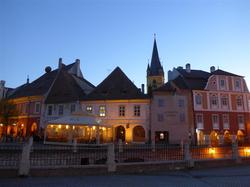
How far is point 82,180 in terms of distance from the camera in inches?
428

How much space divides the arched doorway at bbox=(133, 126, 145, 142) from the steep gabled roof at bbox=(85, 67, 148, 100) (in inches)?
160

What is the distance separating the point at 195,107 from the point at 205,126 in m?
2.98

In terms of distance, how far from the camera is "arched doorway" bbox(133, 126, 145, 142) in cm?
3216

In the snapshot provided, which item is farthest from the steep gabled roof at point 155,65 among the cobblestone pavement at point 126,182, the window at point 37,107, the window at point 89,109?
the cobblestone pavement at point 126,182

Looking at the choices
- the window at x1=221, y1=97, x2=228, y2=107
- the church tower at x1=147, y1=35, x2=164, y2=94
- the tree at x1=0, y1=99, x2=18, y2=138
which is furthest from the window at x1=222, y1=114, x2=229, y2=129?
the tree at x1=0, y1=99, x2=18, y2=138

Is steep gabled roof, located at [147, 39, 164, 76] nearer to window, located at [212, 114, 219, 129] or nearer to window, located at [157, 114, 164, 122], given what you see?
window, located at [212, 114, 219, 129]

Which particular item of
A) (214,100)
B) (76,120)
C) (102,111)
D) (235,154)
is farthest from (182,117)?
(235,154)

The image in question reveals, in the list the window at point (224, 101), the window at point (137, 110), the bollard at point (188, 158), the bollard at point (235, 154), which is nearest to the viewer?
the bollard at point (188, 158)

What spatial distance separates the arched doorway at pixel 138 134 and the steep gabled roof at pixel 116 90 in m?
4.07

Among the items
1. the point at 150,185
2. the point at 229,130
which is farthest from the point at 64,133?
the point at 229,130

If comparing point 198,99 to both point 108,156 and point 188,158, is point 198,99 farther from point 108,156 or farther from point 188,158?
point 108,156

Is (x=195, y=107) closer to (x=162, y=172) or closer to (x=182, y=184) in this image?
(x=162, y=172)

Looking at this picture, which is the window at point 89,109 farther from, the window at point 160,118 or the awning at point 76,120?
the window at point 160,118

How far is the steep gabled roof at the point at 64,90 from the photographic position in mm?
35125
